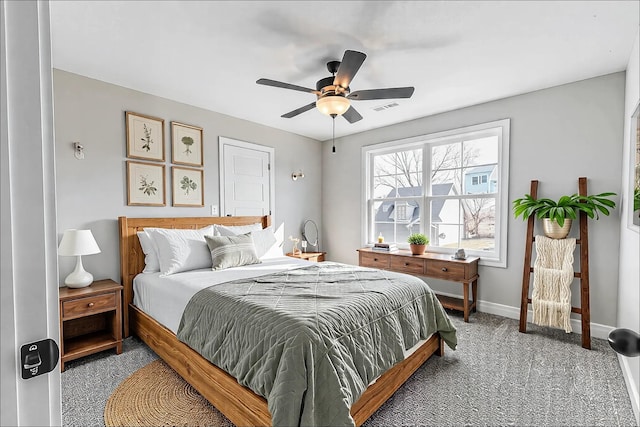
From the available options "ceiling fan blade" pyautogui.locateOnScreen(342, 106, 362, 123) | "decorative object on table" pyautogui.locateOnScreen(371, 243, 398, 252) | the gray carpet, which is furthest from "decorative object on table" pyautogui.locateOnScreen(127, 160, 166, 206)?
"decorative object on table" pyautogui.locateOnScreen(371, 243, 398, 252)

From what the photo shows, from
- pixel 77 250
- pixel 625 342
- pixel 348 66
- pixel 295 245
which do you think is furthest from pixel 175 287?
pixel 625 342

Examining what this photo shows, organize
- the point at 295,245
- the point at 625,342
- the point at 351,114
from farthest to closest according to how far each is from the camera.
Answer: the point at 295,245 → the point at 351,114 → the point at 625,342

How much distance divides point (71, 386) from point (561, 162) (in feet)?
15.5

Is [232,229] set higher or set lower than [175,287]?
higher

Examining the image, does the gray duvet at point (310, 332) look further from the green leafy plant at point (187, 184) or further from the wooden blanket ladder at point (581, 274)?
the green leafy plant at point (187, 184)

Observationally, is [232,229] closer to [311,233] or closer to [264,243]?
[264,243]

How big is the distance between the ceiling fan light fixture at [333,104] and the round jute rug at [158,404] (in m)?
2.31

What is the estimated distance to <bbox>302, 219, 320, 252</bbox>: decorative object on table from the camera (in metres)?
5.10

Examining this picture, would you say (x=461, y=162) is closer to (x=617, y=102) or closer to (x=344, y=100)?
(x=617, y=102)

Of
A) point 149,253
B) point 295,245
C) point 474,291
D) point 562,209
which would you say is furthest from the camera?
point 295,245

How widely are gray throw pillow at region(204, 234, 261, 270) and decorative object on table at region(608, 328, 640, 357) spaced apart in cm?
282

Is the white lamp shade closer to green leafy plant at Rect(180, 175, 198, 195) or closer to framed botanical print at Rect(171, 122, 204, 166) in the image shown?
green leafy plant at Rect(180, 175, 198, 195)

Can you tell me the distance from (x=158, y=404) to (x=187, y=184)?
7.57ft

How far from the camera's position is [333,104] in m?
2.45
